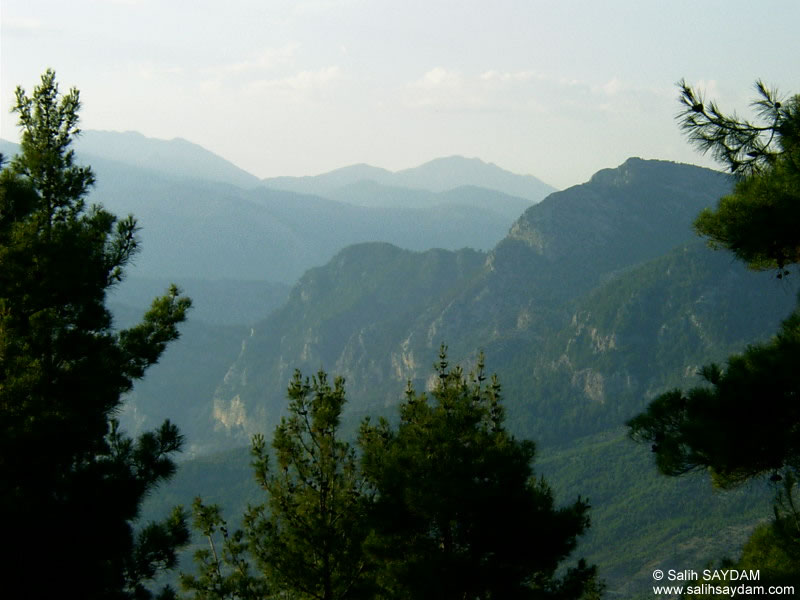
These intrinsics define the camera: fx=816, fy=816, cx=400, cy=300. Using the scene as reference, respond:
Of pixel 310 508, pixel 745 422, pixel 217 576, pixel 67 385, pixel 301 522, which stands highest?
pixel 67 385

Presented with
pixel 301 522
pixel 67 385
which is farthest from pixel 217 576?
pixel 67 385

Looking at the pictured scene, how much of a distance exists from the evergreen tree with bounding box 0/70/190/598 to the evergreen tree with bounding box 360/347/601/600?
20.1 ft

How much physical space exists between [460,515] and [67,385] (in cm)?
1115

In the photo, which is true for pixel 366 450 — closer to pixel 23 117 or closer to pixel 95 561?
pixel 95 561

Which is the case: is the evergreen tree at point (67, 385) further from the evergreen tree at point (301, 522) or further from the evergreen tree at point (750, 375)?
the evergreen tree at point (750, 375)

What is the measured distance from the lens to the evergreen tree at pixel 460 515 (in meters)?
22.5

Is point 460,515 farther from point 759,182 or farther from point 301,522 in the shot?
point 759,182

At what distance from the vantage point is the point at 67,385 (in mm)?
18609

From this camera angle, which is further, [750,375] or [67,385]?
[67,385]

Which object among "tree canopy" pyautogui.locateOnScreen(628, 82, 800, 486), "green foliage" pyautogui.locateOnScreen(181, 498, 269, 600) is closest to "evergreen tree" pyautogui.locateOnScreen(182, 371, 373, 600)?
"green foliage" pyautogui.locateOnScreen(181, 498, 269, 600)

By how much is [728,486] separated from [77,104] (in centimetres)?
1813

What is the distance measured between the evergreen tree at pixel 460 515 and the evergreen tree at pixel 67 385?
6118 mm

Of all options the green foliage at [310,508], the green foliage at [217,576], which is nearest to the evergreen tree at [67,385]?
the green foliage at [217,576]

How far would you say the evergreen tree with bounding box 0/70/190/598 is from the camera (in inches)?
683
